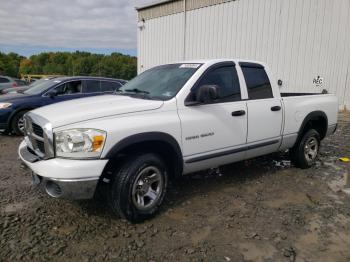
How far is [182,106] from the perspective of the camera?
3586 mm

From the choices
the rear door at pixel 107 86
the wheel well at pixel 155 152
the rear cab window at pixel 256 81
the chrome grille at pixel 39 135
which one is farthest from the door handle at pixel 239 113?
the rear door at pixel 107 86

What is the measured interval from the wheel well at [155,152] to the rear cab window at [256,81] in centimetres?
153

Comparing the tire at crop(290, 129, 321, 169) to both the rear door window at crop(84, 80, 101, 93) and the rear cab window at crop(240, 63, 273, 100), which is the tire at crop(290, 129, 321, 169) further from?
the rear door window at crop(84, 80, 101, 93)

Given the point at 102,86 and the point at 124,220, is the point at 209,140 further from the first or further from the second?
the point at 102,86

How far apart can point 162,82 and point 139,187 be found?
145cm

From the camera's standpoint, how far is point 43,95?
26.0 ft

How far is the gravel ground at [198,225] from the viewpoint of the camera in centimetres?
288

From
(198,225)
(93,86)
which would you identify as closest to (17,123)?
(93,86)

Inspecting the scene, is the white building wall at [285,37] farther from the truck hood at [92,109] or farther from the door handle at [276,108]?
the truck hood at [92,109]

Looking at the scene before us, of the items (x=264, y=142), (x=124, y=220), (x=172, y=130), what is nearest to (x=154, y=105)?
(x=172, y=130)

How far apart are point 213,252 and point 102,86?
6.73 meters

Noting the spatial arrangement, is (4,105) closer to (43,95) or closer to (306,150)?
(43,95)

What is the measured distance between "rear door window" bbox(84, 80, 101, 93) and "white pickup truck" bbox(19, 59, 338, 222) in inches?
167

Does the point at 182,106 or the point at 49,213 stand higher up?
the point at 182,106
